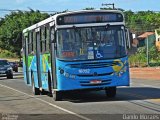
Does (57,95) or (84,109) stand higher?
(57,95)

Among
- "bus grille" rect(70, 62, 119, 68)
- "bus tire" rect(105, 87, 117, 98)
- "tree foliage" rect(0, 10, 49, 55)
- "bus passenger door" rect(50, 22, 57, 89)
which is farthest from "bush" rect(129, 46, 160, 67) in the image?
"bus grille" rect(70, 62, 119, 68)

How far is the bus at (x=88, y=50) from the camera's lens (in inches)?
674

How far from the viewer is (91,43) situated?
685 inches

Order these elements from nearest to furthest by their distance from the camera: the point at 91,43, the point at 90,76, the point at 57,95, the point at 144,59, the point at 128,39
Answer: the point at 90,76, the point at 91,43, the point at 128,39, the point at 57,95, the point at 144,59

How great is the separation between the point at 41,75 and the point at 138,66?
36088 millimetres

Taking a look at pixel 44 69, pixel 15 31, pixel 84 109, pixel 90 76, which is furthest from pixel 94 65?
pixel 15 31

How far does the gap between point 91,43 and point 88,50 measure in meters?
0.30

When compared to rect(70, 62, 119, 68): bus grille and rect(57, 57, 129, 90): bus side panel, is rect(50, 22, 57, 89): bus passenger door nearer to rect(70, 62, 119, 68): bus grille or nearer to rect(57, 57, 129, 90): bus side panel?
rect(57, 57, 129, 90): bus side panel

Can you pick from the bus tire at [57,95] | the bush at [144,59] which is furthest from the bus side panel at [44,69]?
the bush at [144,59]

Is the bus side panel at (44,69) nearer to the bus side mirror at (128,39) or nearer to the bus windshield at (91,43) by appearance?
the bus windshield at (91,43)

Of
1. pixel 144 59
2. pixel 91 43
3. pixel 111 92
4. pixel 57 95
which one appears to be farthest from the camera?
pixel 144 59

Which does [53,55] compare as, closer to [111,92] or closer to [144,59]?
[111,92]

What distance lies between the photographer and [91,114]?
13797 millimetres

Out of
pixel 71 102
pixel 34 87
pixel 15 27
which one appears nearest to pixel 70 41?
pixel 71 102
